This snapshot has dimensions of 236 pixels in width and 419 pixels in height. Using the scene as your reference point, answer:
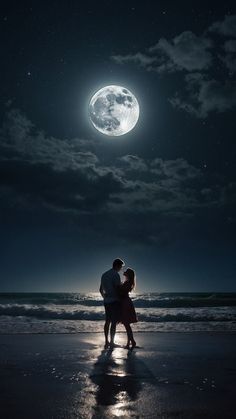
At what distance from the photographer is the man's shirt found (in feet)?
27.8

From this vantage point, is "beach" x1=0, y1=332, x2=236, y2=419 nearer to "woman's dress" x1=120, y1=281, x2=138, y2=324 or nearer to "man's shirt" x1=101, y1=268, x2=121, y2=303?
"woman's dress" x1=120, y1=281, x2=138, y2=324

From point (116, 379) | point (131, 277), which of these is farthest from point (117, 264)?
point (116, 379)

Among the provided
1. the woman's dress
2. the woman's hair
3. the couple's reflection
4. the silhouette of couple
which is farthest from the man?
the couple's reflection

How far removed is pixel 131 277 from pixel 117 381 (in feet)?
12.7

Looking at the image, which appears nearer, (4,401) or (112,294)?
(4,401)

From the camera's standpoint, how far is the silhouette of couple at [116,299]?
847 centimetres

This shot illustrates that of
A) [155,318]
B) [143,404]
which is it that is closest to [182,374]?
[143,404]

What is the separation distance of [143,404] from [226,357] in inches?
149

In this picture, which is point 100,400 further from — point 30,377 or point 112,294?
point 112,294

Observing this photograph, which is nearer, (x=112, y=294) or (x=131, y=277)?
(x=112, y=294)

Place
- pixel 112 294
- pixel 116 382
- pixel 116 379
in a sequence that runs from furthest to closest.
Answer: pixel 112 294 → pixel 116 379 → pixel 116 382

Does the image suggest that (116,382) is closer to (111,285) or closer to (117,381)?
(117,381)

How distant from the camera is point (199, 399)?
4.14 metres

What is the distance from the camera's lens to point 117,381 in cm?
494
